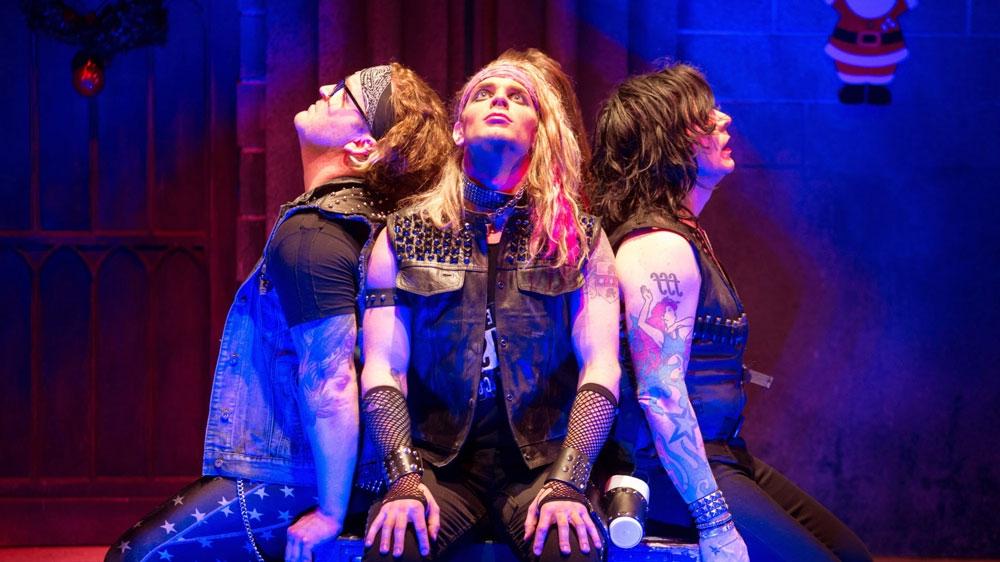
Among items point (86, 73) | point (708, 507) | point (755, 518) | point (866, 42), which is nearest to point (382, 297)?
point (708, 507)

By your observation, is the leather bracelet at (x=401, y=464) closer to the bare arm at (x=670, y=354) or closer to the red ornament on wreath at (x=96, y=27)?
the bare arm at (x=670, y=354)

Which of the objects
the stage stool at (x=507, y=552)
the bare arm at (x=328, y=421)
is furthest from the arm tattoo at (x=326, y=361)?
the stage stool at (x=507, y=552)

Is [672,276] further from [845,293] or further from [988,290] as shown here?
[988,290]

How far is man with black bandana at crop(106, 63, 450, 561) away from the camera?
2441 millimetres

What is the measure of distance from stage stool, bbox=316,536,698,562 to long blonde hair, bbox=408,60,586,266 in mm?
713

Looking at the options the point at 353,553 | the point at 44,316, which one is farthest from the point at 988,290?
the point at 44,316

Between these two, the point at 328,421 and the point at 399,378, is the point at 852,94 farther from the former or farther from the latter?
the point at 328,421

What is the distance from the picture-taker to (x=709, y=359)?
2.58 meters

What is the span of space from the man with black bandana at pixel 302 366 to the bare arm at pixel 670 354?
69cm

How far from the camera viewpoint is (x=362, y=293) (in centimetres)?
252

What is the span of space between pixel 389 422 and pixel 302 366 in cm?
28

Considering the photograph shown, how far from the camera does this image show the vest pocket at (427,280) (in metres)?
2.45

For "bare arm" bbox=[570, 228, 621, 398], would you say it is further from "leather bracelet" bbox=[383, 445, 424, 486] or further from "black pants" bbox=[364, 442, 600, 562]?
"leather bracelet" bbox=[383, 445, 424, 486]

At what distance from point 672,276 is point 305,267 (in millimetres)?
911
